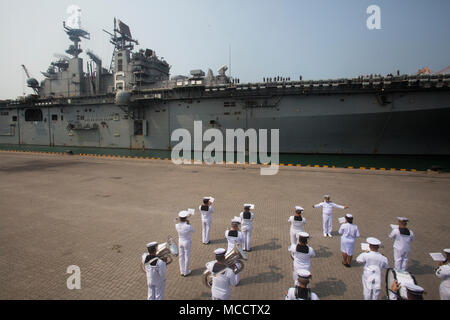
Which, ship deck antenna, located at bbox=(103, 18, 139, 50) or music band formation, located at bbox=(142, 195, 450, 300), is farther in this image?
ship deck antenna, located at bbox=(103, 18, 139, 50)

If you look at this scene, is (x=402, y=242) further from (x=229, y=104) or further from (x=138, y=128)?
(x=138, y=128)

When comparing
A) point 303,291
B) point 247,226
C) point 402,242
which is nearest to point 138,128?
point 247,226

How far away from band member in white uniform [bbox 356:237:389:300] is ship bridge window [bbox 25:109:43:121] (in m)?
42.5

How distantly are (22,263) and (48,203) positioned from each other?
5156 mm

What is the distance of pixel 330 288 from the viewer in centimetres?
430

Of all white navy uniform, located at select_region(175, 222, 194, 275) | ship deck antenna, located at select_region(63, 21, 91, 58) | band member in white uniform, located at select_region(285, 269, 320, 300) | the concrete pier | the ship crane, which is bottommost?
the concrete pier

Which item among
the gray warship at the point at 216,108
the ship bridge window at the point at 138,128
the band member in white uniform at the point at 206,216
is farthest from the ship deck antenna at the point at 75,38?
the band member in white uniform at the point at 206,216

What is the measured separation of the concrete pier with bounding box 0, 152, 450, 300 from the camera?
4434mm

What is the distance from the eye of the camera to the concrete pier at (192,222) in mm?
4434

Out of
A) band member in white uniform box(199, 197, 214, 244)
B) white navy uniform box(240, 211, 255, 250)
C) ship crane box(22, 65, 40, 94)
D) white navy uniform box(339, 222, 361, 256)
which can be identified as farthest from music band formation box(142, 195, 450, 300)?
ship crane box(22, 65, 40, 94)

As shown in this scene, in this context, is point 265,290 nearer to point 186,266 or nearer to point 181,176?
point 186,266

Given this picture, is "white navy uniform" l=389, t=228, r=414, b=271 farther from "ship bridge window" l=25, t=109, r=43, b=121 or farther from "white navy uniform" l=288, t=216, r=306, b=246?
"ship bridge window" l=25, t=109, r=43, b=121

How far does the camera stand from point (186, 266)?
4.71m

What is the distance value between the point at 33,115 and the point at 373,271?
44.4 meters
